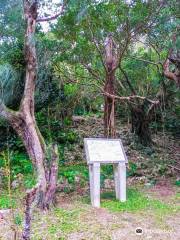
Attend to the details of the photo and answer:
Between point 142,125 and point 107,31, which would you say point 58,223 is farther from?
point 142,125

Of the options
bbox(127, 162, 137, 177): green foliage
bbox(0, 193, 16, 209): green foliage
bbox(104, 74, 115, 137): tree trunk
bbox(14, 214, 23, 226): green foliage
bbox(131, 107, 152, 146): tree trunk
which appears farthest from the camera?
bbox(131, 107, 152, 146): tree trunk

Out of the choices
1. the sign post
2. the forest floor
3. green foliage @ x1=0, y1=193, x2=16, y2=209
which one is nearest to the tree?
the forest floor

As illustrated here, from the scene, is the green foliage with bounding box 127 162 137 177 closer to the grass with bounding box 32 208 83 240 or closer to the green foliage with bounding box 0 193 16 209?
the grass with bounding box 32 208 83 240

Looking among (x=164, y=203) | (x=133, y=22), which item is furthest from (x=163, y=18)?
(x=164, y=203)

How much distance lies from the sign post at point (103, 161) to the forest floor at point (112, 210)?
177 mm

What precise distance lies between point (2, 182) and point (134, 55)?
4.30 m

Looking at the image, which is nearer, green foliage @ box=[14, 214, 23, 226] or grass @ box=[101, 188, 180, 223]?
green foliage @ box=[14, 214, 23, 226]

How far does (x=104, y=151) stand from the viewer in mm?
5227

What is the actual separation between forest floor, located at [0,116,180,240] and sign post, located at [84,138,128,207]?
0.18m

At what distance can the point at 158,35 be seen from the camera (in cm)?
627

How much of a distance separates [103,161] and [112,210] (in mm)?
714

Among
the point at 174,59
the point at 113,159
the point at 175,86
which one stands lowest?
the point at 113,159

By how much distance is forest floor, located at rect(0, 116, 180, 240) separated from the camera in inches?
148

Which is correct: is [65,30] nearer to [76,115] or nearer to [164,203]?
[164,203]
